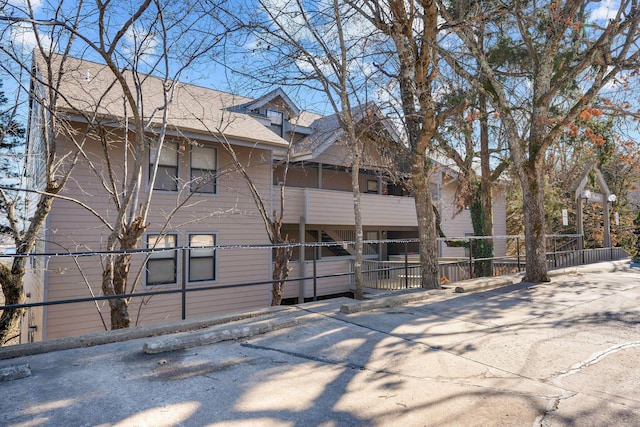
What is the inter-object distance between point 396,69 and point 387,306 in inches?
202

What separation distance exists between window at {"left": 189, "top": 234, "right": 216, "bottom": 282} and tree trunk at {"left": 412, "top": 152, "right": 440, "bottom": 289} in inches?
267

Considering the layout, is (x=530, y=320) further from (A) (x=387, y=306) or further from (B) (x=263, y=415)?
(B) (x=263, y=415)

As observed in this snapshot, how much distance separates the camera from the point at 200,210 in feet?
40.7

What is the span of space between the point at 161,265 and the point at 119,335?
7.31 m

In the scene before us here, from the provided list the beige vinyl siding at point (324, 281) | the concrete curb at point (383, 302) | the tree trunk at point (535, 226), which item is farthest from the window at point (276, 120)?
the concrete curb at point (383, 302)

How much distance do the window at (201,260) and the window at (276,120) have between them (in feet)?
17.5

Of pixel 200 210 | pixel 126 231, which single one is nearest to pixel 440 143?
pixel 200 210

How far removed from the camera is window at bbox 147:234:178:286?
37.1 ft

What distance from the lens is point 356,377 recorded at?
3.47 metres

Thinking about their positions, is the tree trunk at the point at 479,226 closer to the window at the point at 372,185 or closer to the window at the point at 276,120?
the window at the point at 372,185

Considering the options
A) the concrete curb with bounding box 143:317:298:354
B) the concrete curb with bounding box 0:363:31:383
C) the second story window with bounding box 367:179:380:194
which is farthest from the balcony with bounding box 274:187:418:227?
the concrete curb with bounding box 0:363:31:383

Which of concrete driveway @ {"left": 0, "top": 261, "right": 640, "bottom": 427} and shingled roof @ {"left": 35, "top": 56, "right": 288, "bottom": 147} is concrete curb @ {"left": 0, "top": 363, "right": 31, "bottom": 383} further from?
shingled roof @ {"left": 35, "top": 56, "right": 288, "bottom": 147}

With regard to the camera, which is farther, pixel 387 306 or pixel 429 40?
pixel 429 40

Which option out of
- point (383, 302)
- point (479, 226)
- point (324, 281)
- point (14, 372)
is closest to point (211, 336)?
point (14, 372)
